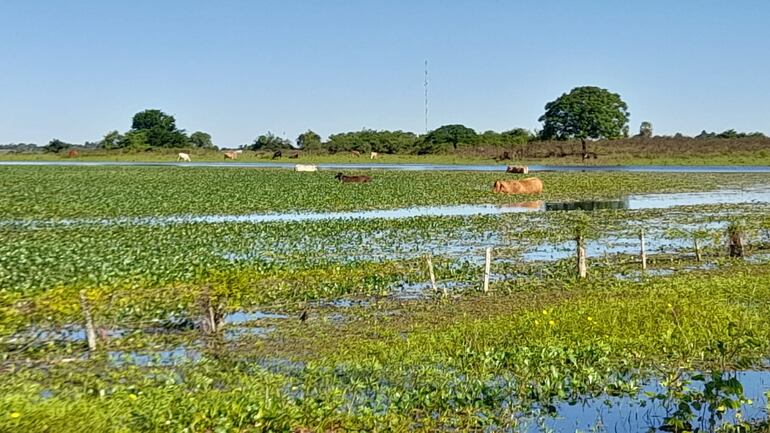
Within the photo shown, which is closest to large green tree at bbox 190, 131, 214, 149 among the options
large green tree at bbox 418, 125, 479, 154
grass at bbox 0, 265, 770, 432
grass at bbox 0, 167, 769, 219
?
large green tree at bbox 418, 125, 479, 154

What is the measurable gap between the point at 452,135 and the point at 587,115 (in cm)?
2587

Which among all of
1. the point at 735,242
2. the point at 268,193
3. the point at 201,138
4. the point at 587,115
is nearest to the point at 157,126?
the point at 201,138

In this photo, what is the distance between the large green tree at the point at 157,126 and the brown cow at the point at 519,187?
104m

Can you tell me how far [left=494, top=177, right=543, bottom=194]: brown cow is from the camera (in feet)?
145

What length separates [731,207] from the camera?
34.5 meters

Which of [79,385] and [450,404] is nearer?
[450,404]

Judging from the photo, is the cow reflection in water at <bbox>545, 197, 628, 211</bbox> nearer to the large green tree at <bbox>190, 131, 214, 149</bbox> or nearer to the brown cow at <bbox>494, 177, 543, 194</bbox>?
the brown cow at <bbox>494, 177, 543, 194</bbox>

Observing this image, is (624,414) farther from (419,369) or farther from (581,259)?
(581,259)

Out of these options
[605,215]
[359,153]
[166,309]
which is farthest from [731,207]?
[359,153]

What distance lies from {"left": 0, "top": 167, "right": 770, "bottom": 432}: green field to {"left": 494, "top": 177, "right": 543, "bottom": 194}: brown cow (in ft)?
64.6

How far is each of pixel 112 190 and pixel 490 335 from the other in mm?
37068

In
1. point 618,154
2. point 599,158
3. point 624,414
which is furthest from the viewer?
point 618,154

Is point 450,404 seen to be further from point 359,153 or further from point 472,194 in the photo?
point 359,153

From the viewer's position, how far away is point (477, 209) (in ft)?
115
